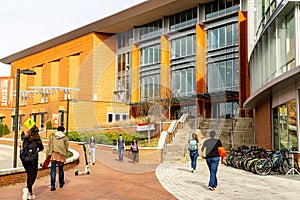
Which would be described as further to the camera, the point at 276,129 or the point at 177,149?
the point at 177,149

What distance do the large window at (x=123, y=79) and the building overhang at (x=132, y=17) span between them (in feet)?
11.2

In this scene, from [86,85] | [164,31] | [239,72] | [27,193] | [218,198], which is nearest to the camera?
[27,193]

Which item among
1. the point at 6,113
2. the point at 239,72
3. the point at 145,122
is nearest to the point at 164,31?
the point at 239,72

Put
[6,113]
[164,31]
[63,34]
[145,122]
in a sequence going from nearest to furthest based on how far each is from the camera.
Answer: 1. [145,122]
2. [164,31]
3. [63,34]
4. [6,113]

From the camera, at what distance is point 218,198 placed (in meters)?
9.41

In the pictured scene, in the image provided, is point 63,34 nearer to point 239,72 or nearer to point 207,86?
point 207,86

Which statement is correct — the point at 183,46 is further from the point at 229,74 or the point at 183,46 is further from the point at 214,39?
the point at 229,74

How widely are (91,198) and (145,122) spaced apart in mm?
22361

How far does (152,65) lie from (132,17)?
564cm

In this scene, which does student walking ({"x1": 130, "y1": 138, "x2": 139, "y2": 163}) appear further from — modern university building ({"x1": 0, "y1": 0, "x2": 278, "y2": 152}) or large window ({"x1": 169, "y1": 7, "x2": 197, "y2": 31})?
large window ({"x1": 169, "y1": 7, "x2": 197, "y2": 31})

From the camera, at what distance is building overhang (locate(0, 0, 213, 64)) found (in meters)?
40.4

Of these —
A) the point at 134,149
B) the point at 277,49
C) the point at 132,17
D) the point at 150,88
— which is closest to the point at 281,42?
the point at 277,49

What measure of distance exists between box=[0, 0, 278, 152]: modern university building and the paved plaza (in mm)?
10714

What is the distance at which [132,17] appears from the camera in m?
43.8
